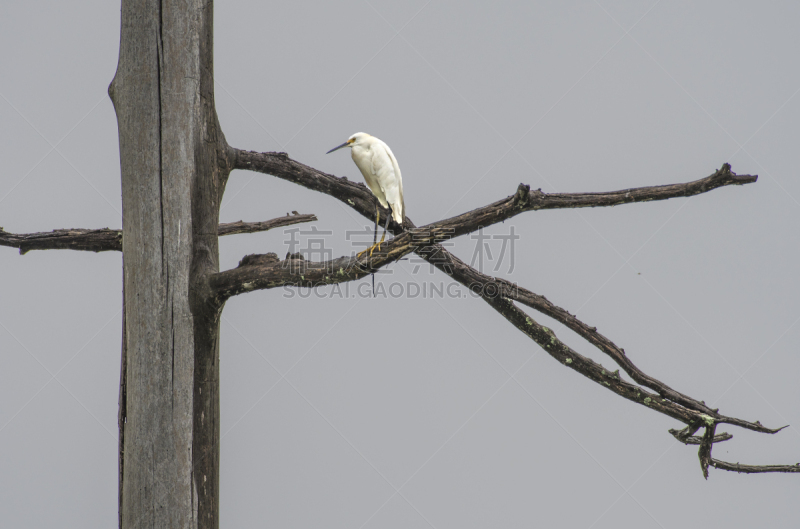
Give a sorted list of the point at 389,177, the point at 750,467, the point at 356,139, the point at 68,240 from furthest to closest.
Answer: the point at 356,139
the point at 389,177
the point at 68,240
the point at 750,467

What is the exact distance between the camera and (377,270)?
1963 mm

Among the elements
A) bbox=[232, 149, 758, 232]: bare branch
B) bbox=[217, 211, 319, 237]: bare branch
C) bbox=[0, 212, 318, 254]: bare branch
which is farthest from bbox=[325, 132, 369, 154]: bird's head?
bbox=[0, 212, 318, 254]: bare branch

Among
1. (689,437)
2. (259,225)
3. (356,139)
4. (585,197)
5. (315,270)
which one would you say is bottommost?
(689,437)

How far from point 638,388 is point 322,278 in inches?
50.8

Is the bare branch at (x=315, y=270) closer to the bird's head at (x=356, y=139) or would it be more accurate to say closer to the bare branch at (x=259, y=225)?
the bare branch at (x=259, y=225)

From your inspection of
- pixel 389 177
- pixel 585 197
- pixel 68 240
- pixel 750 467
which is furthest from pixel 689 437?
pixel 68 240

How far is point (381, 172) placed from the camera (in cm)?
264

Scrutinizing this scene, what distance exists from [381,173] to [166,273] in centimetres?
101

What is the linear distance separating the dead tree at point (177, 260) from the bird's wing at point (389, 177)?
0.65 m

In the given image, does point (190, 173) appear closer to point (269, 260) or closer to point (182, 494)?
point (269, 260)

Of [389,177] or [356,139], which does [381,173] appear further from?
[356,139]

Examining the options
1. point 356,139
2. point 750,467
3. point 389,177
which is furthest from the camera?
point 356,139

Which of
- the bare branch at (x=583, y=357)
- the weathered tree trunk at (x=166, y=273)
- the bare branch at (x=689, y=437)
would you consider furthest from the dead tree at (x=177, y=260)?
the bare branch at (x=689, y=437)

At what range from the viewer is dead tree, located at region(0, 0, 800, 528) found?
77.0 inches
